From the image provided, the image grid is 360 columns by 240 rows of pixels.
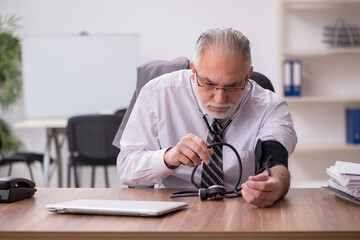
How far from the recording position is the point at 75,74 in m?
5.07

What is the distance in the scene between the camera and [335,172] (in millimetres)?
1629

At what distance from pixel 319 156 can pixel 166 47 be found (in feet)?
5.70

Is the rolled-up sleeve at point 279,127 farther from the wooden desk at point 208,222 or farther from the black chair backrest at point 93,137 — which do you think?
the black chair backrest at point 93,137

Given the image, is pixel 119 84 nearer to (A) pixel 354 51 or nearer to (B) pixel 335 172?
(A) pixel 354 51

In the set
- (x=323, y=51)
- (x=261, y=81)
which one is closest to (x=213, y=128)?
(x=261, y=81)

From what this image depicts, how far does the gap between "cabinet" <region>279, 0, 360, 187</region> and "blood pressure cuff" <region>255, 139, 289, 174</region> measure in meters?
3.33

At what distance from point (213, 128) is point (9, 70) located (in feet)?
12.3

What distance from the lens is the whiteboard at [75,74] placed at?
5.04 meters

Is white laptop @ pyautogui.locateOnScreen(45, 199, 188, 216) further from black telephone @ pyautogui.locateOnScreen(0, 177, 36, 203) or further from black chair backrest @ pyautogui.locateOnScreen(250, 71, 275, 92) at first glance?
black chair backrest @ pyautogui.locateOnScreen(250, 71, 275, 92)

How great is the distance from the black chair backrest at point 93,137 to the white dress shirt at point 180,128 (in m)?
1.97

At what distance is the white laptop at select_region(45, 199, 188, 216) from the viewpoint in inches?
53.0

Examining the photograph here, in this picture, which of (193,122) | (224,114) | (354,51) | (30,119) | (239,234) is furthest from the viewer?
(30,119)

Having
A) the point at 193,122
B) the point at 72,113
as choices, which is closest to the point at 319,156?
the point at 72,113

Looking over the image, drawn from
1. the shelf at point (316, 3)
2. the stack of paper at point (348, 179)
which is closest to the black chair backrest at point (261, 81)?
the stack of paper at point (348, 179)
